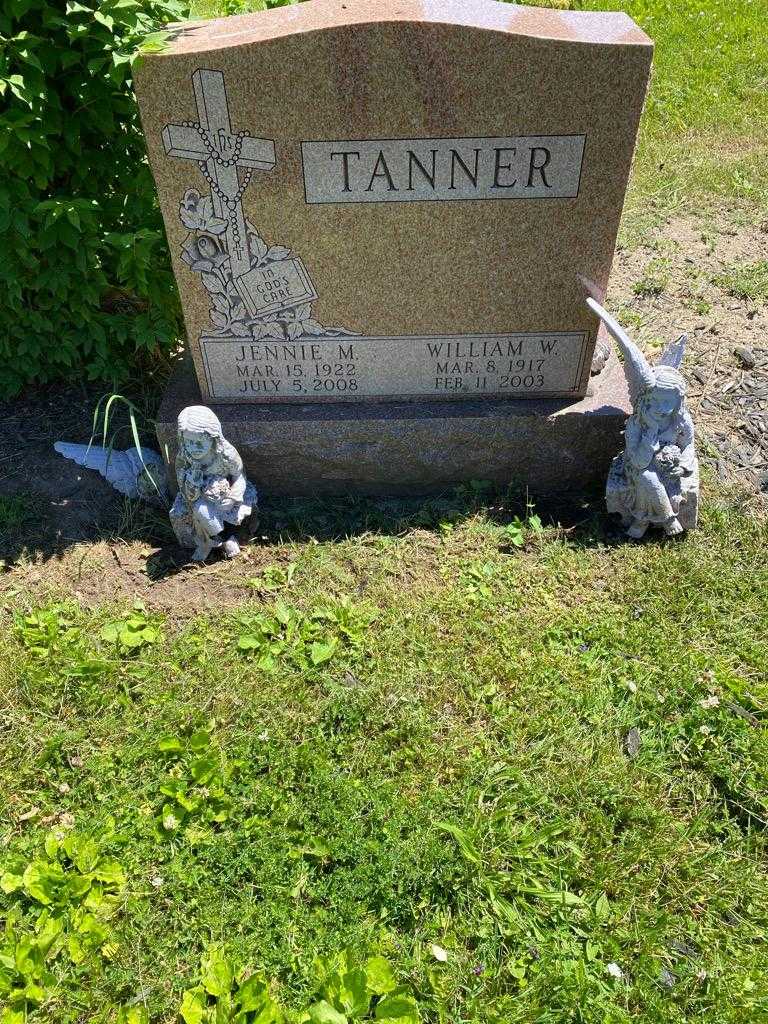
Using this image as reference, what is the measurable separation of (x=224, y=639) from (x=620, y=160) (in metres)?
2.35

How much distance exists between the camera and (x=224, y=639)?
298 cm

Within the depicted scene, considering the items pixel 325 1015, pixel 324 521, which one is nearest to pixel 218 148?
pixel 324 521

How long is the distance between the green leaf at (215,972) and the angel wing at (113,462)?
2035 millimetres

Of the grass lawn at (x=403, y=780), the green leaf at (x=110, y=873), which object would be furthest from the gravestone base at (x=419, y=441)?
the green leaf at (x=110, y=873)

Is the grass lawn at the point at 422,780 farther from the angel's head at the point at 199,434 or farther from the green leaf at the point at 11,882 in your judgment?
the angel's head at the point at 199,434

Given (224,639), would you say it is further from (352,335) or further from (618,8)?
(618,8)

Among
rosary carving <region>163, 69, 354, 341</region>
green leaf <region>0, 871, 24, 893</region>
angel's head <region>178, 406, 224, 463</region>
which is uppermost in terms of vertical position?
rosary carving <region>163, 69, 354, 341</region>

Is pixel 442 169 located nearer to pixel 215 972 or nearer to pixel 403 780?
pixel 403 780

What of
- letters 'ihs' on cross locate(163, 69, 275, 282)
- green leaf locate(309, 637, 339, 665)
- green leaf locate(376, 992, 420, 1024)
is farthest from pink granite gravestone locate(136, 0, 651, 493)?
green leaf locate(376, 992, 420, 1024)

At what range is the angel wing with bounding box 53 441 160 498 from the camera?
358 centimetres

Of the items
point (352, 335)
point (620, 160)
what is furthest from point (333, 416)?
point (620, 160)

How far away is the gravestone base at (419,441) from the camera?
344cm

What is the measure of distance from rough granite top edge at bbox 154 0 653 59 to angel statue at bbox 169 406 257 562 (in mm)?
1306

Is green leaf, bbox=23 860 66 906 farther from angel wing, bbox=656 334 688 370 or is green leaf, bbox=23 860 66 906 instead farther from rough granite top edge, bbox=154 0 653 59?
angel wing, bbox=656 334 688 370
